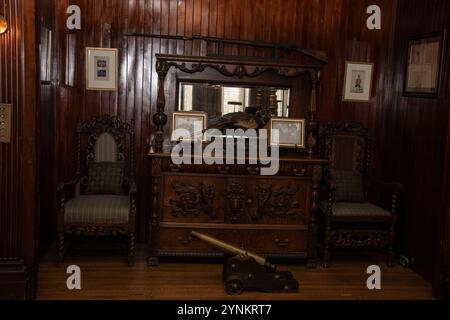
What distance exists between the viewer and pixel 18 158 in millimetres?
3654

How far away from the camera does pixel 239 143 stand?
508 cm

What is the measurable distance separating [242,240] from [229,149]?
85 centimetres

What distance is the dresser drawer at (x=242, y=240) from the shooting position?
479 centimetres

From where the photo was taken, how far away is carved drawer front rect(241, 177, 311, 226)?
4.84 meters

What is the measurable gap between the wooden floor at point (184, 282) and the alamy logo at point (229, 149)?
923 mm

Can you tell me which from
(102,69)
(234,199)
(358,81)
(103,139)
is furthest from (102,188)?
(358,81)

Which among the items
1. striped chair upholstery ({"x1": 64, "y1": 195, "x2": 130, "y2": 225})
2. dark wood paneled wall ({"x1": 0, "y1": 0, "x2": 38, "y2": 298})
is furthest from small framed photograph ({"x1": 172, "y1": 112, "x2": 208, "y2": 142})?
dark wood paneled wall ({"x1": 0, "y1": 0, "x2": 38, "y2": 298})

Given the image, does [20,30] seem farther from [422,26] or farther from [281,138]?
[422,26]

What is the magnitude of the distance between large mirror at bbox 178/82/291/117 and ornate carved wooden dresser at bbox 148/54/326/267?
32cm

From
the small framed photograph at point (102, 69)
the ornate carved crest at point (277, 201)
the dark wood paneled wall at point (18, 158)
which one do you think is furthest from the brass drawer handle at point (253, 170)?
the dark wood paneled wall at point (18, 158)

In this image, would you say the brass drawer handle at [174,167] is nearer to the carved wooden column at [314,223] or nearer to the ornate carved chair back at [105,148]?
the ornate carved chair back at [105,148]

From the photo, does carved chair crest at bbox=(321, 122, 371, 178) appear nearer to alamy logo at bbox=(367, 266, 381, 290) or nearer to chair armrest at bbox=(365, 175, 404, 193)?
chair armrest at bbox=(365, 175, 404, 193)

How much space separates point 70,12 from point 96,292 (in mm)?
2611

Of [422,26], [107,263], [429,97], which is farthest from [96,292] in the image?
[422,26]
